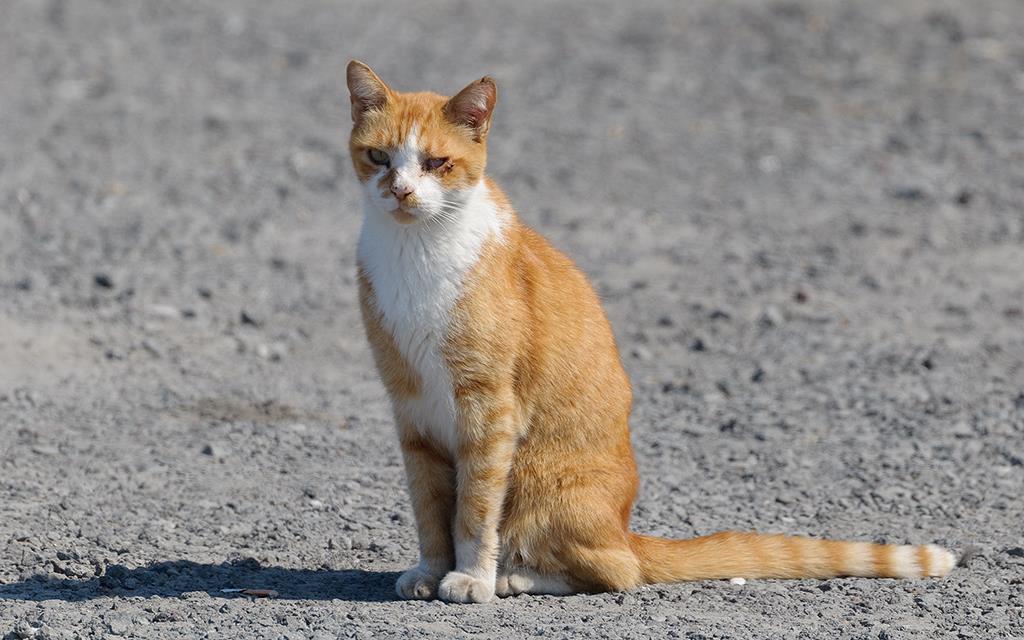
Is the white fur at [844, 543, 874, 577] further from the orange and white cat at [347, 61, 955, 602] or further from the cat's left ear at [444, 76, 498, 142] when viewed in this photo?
A: the cat's left ear at [444, 76, 498, 142]

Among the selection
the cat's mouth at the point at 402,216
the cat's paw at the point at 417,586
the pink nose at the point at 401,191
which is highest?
the pink nose at the point at 401,191

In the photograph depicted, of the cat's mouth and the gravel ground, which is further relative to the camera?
the gravel ground

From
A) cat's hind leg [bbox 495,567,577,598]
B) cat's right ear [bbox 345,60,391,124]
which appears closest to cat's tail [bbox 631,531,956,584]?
cat's hind leg [bbox 495,567,577,598]

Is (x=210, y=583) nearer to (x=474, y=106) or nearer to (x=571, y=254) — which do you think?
(x=474, y=106)

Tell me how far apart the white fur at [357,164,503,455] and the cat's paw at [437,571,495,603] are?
0.41m

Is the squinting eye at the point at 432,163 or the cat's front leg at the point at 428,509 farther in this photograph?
the cat's front leg at the point at 428,509

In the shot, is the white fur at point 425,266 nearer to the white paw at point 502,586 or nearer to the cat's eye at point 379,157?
the cat's eye at point 379,157

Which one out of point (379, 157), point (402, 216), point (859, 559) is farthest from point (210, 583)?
point (859, 559)

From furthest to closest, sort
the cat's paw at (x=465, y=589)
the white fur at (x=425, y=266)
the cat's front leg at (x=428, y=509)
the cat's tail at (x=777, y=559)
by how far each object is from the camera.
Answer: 1. the cat's tail at (x=777, y=559)
2. the cat's front leg at (x=428, y=509)
3. the cat's paw at (x=465, y=589)
4. the white fur at (x=425, y=266)

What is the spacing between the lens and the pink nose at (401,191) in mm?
4242

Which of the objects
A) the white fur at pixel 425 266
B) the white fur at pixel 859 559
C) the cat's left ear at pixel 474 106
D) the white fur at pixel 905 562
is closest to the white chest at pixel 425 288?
the white fur at pixel 425 266

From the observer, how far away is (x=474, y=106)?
14.5 feet

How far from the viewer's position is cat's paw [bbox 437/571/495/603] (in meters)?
4.49

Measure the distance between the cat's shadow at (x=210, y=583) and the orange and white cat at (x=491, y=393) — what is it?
0.23 metres
